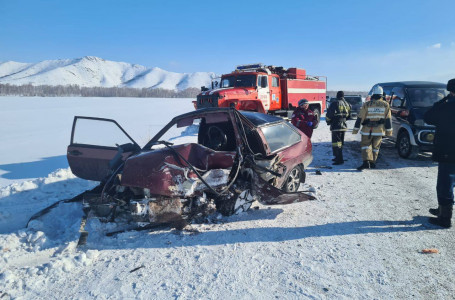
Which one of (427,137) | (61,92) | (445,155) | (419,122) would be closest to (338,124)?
(419,122)

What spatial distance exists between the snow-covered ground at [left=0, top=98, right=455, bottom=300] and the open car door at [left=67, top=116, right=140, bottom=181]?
625mm

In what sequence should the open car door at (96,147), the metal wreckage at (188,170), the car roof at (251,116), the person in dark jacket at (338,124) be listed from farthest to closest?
the person in dark jacket at (338,124) < the open car door at (96,147) < the car roof at (251,116) < the metal wreckage at (188,170)

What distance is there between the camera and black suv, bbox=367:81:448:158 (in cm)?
660

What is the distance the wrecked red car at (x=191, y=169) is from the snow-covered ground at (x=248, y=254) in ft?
1.11

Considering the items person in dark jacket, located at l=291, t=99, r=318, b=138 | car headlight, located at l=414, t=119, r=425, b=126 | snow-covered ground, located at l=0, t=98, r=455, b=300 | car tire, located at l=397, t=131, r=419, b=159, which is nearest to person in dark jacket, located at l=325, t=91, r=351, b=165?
person in dark jacket, located at l=291, t=99, r=318, b=138

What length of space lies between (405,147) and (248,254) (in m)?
6.35

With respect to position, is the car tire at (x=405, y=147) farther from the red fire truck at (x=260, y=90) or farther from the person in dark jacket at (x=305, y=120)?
the red fire truck at (x=260, y=90)

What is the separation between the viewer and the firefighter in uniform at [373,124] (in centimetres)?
609

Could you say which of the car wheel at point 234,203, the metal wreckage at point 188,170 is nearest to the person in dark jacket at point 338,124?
the metal wreckage at point 188,170

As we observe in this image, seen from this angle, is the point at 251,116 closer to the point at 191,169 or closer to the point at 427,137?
the point at 191,169

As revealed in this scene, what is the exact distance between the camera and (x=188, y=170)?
3326 mm

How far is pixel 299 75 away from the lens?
45.4ft


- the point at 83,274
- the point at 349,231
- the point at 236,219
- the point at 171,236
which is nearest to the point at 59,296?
the point at 83,274

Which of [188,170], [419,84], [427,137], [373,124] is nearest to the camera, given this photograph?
[188,170]
